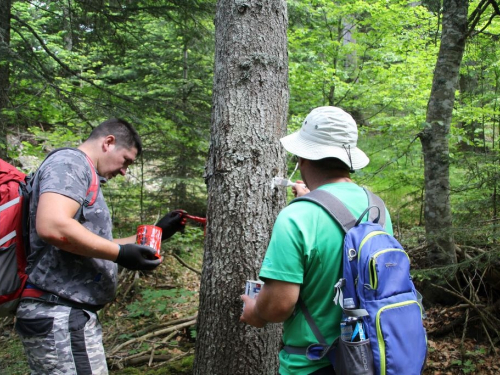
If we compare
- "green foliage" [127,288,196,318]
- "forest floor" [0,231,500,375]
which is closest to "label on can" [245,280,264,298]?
"forest floor" [0,231,500,375]

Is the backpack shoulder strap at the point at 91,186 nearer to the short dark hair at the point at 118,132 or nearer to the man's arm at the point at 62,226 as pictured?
the man's arm at the point at 62,226

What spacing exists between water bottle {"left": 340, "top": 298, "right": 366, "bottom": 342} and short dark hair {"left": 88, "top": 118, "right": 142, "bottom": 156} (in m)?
1.98

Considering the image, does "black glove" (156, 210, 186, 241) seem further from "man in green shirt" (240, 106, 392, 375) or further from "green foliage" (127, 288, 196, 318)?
"green foliage" (127, 288, 196, 318)

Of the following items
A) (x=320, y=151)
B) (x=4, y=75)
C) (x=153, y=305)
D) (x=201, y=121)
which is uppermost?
(x=4, y=75)

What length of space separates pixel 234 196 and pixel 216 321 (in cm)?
89

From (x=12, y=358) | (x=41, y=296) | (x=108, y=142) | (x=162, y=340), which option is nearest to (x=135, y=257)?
(x=41, y=296)

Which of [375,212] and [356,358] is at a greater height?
[375,212]

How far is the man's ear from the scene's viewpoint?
9.27 ft

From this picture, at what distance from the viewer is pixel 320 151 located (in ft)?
6.41

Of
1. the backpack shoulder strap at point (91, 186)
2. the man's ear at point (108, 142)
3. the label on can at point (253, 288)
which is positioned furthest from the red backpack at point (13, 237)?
the label on can at point (253, 288)

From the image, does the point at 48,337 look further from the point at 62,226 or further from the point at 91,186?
the point at 91,186

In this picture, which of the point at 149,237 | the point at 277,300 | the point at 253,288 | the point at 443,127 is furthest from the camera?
the point at 443,127

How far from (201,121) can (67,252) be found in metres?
5.78

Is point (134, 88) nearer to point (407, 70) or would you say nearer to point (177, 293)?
point (177, 293)
